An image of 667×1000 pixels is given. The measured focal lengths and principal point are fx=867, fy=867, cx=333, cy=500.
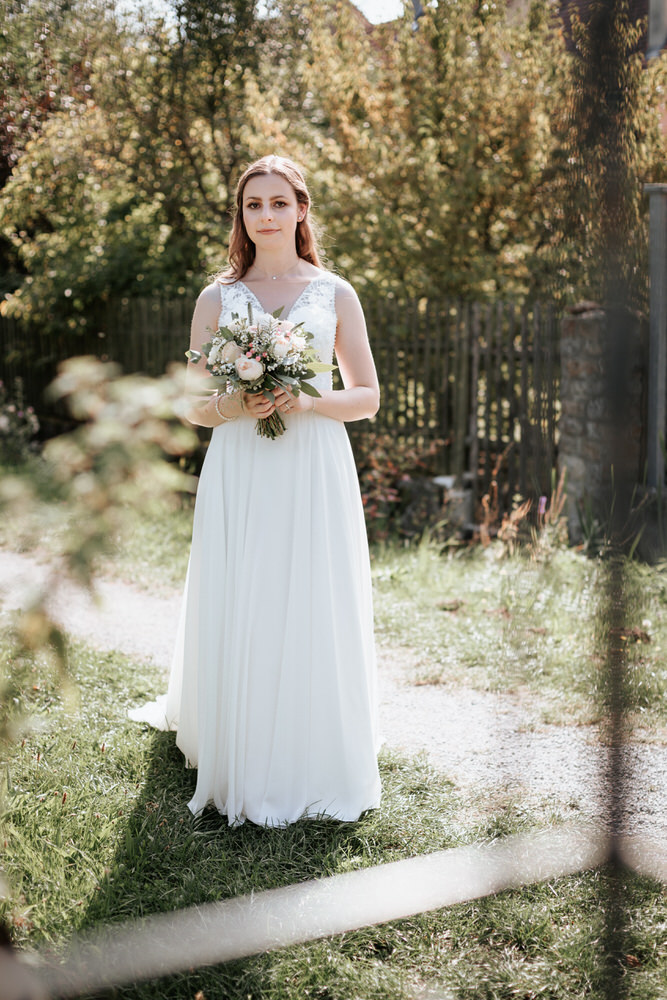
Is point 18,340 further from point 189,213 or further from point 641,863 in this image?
point 641,863

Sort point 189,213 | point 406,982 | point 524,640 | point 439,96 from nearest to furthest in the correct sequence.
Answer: point 406,982 < point 524,640 < point 439,96 < point 189,213

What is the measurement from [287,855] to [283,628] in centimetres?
65

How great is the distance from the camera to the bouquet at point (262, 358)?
245 cm

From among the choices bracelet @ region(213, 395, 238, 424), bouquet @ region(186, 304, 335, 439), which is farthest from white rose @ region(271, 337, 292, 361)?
bracelet @ region(213, 395, 238, 424)

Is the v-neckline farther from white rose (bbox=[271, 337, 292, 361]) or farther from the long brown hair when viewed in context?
white rose (bbox=[271, 337, 292, 361])

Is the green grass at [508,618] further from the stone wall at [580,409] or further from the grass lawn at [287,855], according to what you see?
the stone wall at [580,409]

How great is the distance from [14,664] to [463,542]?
5553mm

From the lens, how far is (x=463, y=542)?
6.24 meters

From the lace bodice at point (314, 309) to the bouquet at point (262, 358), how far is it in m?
0.18

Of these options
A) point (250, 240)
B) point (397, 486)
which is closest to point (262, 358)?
point (250, 240)

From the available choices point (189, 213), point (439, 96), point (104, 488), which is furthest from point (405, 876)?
point (189, 213)

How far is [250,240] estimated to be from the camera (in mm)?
2891

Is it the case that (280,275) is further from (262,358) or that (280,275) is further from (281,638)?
(281,638)

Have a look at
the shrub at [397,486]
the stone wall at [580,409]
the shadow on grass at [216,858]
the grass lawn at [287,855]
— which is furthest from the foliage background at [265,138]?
the shadow on grass at [216,858]
